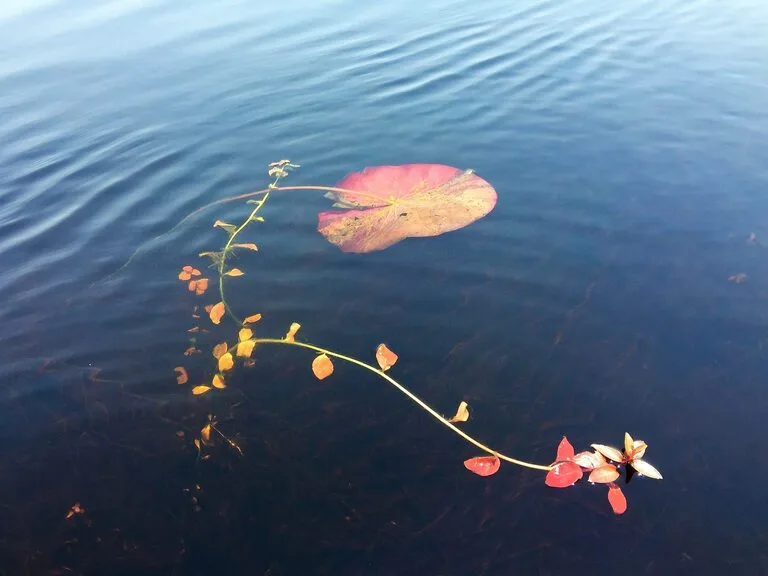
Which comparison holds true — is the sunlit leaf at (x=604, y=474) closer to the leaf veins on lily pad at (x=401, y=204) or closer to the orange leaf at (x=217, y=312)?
the leaf veins on lily pad at (x=401, y=204)

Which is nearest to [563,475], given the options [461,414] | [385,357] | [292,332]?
[461,414]

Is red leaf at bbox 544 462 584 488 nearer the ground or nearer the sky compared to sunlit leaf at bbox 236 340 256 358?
nearer the ground

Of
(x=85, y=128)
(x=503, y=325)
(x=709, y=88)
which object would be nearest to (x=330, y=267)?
(x=503, y=325)

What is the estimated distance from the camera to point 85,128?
215 inches

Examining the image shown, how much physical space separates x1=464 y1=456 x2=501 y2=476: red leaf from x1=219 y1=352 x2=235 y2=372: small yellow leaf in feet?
4.45

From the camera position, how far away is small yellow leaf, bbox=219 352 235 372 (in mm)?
3035

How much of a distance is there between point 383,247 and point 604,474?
201 cm

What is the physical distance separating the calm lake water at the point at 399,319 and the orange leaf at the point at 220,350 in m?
0.08

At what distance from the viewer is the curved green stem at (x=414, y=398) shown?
2547 millimetres

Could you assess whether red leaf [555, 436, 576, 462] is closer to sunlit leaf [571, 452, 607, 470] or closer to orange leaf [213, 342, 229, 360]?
sunlit leaf [571, 452, 607, 470]

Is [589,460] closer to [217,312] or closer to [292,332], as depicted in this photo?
[292,332]

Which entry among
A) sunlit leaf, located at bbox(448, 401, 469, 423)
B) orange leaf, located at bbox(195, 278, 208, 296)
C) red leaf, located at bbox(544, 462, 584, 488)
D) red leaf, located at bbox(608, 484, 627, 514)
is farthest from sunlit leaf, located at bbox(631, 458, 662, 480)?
orange leaf, located at bbox(195, 278, 208, 296)

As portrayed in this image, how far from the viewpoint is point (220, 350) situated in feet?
10.3

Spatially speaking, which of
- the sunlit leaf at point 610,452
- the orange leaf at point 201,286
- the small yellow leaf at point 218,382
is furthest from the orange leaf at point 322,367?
the sunlit leaf at point 610,452
